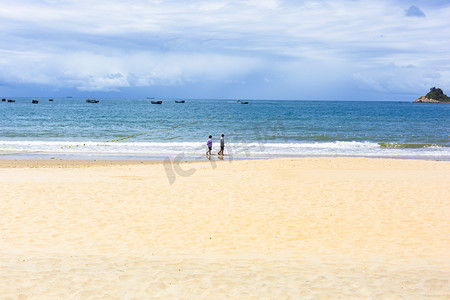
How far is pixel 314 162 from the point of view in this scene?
2009 centimetres

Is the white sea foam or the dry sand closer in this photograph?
the dry sand

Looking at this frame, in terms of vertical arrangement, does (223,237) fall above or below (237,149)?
below

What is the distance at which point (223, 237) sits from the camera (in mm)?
8273

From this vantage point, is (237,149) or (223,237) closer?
(223,237)

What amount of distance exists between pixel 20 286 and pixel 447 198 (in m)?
11.7

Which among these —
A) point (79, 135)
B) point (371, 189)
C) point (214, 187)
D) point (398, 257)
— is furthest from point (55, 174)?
point (79, 135)

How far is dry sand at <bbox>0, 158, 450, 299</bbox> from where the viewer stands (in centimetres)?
577

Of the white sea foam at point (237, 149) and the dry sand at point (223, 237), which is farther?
the white sea foam at point (237, 149)

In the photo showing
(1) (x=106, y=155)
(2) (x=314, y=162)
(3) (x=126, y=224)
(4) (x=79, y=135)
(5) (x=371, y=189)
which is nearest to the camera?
(3) (x=126, y=224)

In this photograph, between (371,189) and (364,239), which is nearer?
(364,239)

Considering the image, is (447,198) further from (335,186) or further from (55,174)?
(55,174)

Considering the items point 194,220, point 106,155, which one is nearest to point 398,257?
point 194,220

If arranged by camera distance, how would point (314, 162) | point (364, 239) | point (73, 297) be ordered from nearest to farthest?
point (73, 297), point (364, 239), point (314, 162)

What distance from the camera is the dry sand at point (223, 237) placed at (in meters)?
5.77
